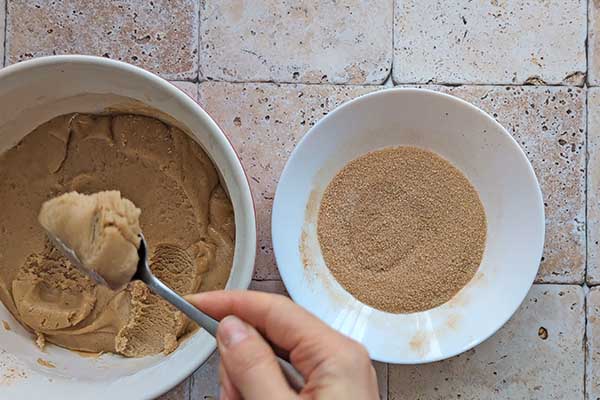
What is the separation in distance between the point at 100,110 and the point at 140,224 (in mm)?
173

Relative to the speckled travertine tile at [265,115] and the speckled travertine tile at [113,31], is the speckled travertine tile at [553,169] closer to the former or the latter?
the speckled travertine tile at [265,115]

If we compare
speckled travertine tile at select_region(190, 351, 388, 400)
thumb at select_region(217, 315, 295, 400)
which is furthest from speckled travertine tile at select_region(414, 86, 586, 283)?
thumb at select_region(217, 315, 295, 400)

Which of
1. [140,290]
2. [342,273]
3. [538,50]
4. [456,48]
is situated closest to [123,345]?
[140,290]

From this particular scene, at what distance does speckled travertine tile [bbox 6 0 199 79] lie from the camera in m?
0.99

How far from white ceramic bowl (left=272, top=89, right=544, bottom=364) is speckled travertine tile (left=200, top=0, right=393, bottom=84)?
10 centimetres

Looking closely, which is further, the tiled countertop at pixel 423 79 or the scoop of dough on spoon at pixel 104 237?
the tiled countertop at pixel 423 79

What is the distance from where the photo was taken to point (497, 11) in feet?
3.30

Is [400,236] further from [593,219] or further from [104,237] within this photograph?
[104,237]

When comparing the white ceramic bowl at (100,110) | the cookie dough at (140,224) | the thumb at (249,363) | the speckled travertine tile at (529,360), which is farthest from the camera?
the speckled travertine tile at (529,360)

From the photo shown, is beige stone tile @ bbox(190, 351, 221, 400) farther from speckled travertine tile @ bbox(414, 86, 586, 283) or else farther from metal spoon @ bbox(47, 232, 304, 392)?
speckled travertine tile @ bbox(414, 86, 586, 283)

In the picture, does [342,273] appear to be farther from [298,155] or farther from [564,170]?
[564,170]

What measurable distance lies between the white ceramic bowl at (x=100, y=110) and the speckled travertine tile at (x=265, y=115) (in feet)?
0.40

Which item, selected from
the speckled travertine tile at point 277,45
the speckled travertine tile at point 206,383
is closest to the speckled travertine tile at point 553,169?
the speckled travertine tile at point 277,45

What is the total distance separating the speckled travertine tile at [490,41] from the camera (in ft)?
3.29
